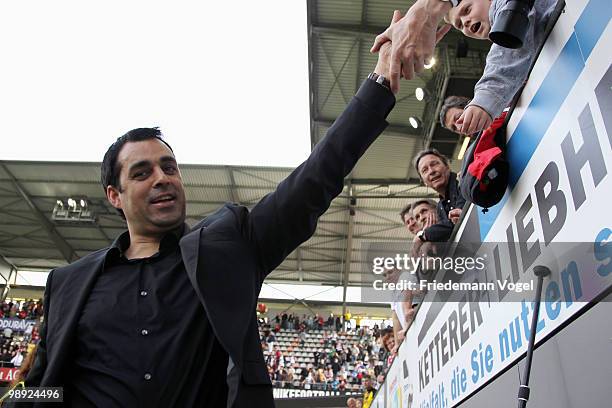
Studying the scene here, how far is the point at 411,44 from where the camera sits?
1.13 meters

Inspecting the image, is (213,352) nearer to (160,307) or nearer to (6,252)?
(160,307)


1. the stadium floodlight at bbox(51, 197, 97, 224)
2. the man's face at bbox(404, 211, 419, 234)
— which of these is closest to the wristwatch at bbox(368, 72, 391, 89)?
the man's face at bbox(404, 211, 419, 234)

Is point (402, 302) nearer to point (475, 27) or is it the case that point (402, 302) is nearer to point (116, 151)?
point (475, 27)

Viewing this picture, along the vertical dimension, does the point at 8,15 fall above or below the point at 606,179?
above

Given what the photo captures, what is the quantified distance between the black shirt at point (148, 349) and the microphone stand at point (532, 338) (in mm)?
618

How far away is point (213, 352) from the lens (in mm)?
1083

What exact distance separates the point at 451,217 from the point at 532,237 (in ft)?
4.25

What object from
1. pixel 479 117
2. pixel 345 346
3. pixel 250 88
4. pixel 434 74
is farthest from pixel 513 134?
pixel 345 346

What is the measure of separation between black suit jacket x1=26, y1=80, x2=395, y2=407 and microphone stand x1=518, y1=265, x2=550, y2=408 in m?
0.54

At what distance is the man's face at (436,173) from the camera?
328 centimetres

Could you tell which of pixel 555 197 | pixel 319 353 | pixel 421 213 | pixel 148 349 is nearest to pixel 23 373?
pixel 148 349

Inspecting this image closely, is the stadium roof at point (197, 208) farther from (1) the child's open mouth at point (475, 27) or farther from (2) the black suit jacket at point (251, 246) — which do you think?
(2) the black suit jacket at point (251, 246)

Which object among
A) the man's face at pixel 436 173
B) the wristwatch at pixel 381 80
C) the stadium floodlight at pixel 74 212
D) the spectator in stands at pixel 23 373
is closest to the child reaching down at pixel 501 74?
the wristwatch at pixel 381 80

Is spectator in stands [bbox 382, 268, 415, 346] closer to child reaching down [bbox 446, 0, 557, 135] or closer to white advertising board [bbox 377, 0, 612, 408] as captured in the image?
white advertising board [bbox 377, 0, 612, 408]
